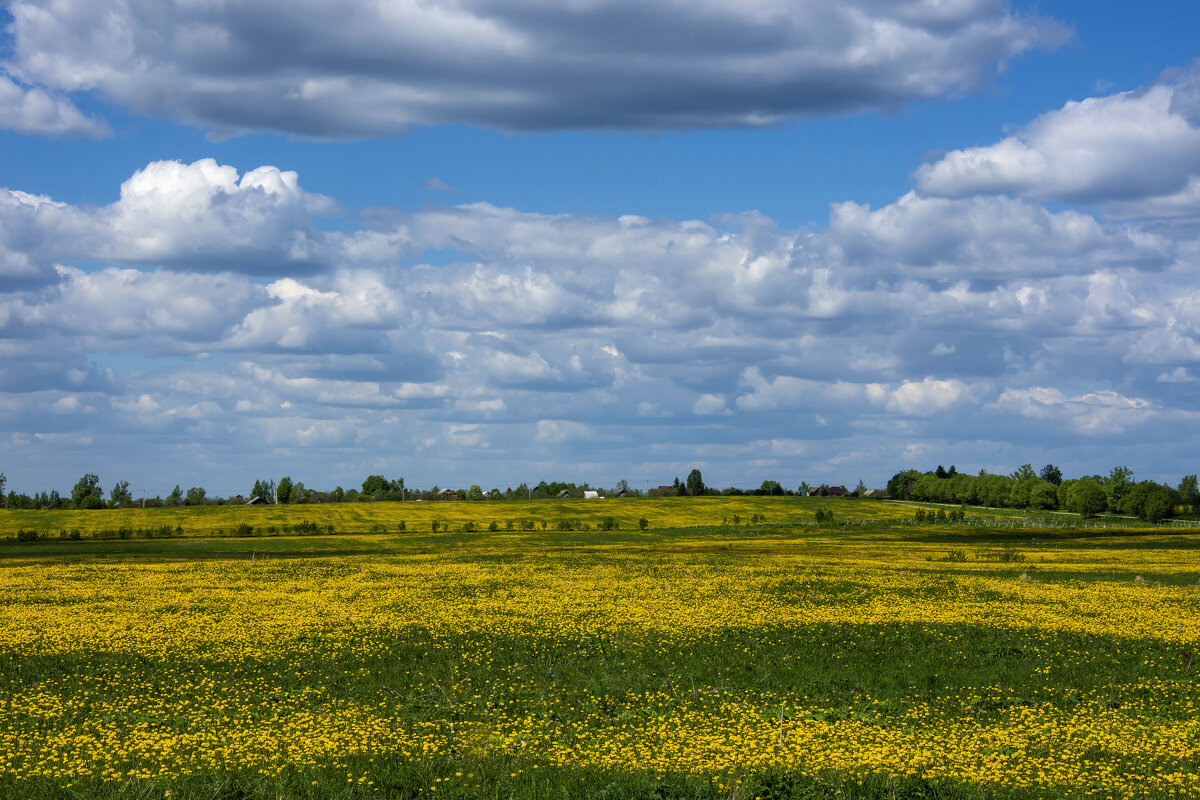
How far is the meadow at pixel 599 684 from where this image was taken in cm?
1641

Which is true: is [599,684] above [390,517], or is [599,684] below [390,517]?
above

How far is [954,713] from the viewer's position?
845 inches

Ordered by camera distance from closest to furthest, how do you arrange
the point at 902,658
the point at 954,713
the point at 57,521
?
the point at 954,713 < the point at 902,658 < the point at 57,521

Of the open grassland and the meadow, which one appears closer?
the meadow

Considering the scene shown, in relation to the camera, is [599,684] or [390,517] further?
[390,517]

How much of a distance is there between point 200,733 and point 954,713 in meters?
16.4

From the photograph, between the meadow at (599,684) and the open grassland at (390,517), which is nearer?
the meadow at (599,684)

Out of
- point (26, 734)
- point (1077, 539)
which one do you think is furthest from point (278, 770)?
A: point (1077, 539)

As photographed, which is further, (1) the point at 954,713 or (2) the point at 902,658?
(2) the point at 902,658

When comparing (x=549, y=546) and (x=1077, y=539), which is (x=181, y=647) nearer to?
(x=549, y=546)

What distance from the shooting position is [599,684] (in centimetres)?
2331

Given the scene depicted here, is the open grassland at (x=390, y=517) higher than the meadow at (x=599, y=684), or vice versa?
the meadow at (x=599, y=684)

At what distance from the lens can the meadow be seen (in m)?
16.4

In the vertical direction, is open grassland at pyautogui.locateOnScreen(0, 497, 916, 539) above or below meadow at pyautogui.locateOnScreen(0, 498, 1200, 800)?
below
